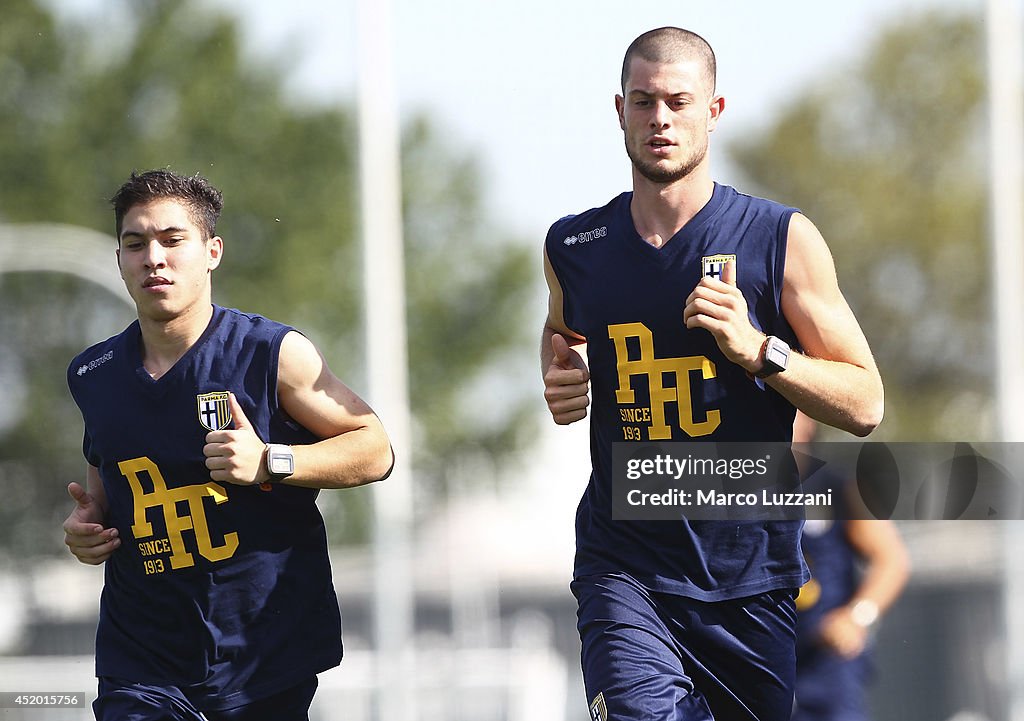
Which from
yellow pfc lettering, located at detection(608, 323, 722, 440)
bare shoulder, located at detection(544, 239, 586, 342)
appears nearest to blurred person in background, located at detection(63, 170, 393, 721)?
bare shoulder, located at detection(544, 239, 586, 342)

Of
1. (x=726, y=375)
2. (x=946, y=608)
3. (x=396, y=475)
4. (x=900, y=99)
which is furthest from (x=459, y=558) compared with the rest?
(x=726, y=375)

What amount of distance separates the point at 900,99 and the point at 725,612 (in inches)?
245

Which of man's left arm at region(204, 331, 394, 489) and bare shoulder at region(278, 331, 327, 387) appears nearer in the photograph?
man's left arm at region(204, 331, 394, 489)

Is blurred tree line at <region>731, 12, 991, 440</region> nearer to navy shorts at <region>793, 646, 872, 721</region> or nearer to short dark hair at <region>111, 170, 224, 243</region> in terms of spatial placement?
navy shorts at <region>793, 646, 872, 721</region>

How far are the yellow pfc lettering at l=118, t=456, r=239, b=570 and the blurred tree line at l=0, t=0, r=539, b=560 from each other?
562 cm

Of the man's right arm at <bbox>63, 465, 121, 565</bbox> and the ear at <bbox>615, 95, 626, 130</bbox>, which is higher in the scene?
the ear at <bbox>615, 95, 626, 130</bbox>

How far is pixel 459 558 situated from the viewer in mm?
8156

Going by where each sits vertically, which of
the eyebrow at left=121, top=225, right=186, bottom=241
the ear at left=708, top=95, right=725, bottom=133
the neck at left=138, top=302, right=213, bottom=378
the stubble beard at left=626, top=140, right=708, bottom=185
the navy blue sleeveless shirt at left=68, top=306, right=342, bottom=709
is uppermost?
the ear at left=708, top=95, right=725, bottom=133

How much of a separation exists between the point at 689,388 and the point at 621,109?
0.79 metres

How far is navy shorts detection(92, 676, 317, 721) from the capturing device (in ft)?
11.5

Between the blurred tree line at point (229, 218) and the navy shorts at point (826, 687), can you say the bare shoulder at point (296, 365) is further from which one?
the blurred tree line at point (229, 218)

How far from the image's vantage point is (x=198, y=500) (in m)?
3.54

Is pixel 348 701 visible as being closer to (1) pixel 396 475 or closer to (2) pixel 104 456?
(1) pixel 396 475

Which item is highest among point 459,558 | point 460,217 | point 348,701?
point 460,217
